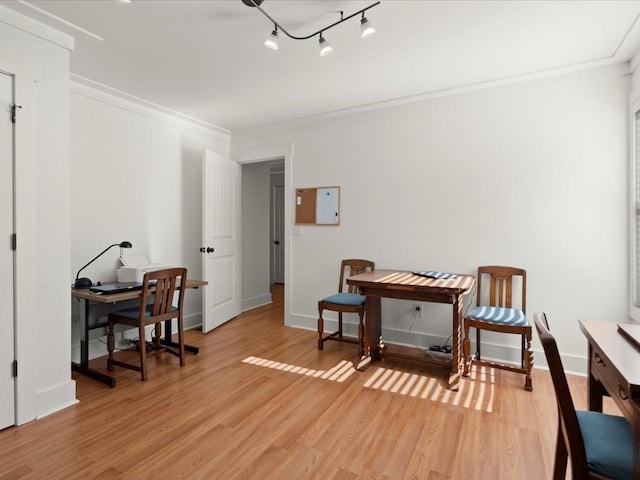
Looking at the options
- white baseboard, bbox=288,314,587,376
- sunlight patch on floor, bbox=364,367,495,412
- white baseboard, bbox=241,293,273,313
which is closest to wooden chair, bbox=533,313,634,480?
sunlight patch on floor, bbox=364,367,495,412

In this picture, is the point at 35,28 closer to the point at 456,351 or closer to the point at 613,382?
the point at 613,382

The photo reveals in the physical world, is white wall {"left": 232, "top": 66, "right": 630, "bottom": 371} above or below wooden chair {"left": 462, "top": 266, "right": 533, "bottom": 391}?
above

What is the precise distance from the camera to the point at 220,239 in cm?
439

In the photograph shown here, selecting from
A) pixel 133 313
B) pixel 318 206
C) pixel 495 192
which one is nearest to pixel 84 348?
pixel 133 313

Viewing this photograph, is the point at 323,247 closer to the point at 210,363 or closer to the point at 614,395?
the point at 210,363

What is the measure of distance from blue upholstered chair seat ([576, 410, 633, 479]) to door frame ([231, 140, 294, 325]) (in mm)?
3371

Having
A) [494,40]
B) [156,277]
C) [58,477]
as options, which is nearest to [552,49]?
[494,40]

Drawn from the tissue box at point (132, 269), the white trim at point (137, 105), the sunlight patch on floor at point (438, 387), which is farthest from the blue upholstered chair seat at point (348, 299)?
the white trim at point (137, 105)

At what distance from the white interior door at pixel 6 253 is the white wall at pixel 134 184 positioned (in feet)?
2.69

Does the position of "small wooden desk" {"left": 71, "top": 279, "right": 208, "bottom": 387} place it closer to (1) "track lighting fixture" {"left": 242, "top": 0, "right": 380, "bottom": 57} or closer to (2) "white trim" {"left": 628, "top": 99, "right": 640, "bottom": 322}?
(1) "track lighting fixture" {"left": 242, "top": 0, "right": 380, "bottom": 57}

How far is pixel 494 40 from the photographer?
8.20 ft

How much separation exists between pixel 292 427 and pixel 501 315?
6.08ft

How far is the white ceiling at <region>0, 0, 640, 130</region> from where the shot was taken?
7.06 feet

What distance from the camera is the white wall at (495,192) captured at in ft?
9.43
